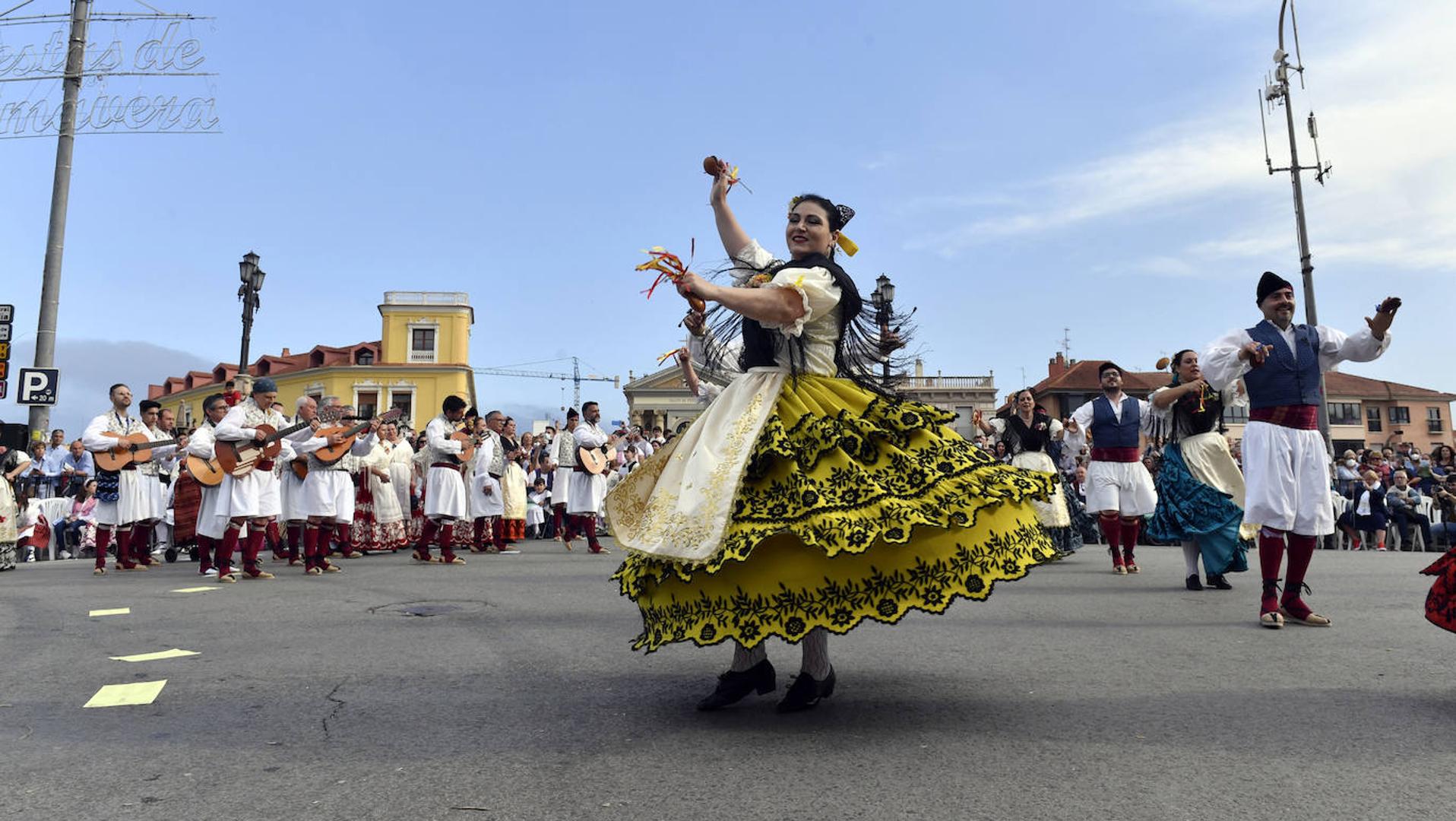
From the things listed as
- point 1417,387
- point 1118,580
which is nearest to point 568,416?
point 1118,580

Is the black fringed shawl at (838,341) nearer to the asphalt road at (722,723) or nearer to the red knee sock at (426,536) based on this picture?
the asphalt road at (722,723)

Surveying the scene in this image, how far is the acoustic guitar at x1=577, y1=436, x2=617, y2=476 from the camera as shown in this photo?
14227mm

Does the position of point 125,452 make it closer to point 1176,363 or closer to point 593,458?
point 593,458

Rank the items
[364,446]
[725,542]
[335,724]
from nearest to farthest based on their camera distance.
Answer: [725,542] → [335,724] → [364,446]

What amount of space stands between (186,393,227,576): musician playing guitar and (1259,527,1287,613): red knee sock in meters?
9.20

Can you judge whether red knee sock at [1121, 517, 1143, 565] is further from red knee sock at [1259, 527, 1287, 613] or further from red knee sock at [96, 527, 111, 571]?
red knee sock at [96, 527, 111, 571]

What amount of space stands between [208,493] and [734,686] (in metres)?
8.57

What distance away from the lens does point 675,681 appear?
4.28m

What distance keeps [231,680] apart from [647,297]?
2682 millimetres

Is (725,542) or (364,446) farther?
(364,446)

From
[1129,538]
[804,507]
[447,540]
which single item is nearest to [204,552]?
[447,540]

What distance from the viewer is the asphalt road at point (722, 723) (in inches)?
105

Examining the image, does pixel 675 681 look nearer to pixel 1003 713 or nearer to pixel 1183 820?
pixel 1003 713

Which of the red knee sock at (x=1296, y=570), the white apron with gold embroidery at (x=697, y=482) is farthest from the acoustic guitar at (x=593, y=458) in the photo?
the white apron with gold embroidery at (x=697, y=482)
